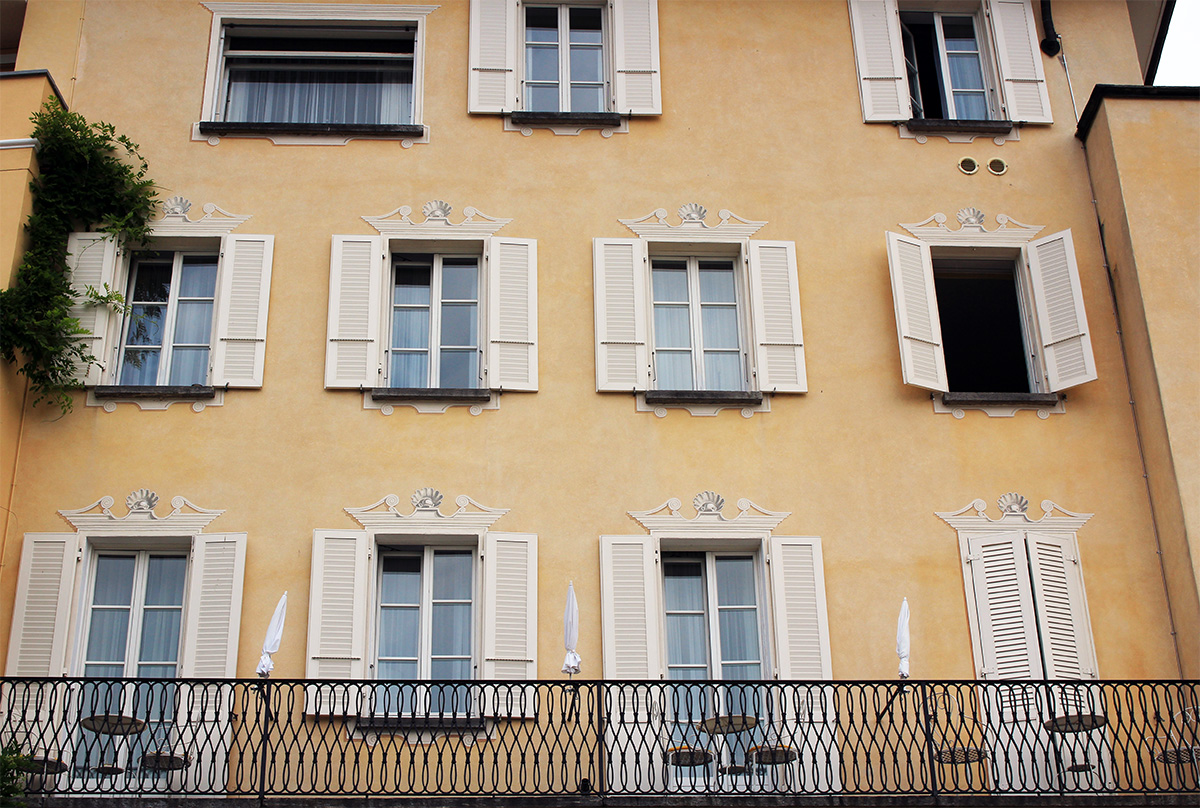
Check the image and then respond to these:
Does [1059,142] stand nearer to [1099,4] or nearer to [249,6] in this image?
[1099,4]

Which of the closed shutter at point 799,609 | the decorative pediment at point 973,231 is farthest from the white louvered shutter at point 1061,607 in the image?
the decorative pediment at point 973,231

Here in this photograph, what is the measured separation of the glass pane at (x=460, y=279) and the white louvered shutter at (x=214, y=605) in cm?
289

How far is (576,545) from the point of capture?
11102 millimetres

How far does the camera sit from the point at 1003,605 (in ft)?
36.2

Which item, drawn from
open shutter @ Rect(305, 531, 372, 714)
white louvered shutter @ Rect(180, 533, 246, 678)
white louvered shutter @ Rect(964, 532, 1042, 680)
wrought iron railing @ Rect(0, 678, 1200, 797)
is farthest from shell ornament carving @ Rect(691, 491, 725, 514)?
white louvered shutter @ Rect(180, 533, 246, 678)

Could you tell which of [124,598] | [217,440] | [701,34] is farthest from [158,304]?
[701,34]

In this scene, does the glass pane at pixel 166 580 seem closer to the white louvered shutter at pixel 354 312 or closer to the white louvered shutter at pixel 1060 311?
the white louvered shutter at pixel 354 312

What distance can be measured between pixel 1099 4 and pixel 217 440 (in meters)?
9.51

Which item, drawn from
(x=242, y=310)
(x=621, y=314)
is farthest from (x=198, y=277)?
(x=621, y=314)

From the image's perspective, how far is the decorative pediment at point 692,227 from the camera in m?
12.4

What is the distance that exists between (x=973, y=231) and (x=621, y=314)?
3.33 meters

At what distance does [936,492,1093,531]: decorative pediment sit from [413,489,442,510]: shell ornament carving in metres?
4.07

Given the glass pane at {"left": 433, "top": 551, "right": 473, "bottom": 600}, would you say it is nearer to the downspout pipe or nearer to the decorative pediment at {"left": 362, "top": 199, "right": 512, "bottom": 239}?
the decorative pediment at {"left": 362, "top": 199, "right": 512, "bottom": 239}

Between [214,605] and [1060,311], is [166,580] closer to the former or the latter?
[214,605]
